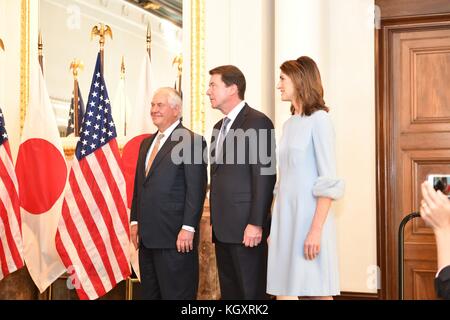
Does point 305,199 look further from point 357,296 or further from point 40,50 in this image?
point 40,50

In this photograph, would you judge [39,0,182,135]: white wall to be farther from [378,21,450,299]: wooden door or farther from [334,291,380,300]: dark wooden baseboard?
[334,291,380,300]: dark wooden baseboard

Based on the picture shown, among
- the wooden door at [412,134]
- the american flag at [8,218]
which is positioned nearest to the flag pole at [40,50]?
the american flag at [8,218]

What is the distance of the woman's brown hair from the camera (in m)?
4.00

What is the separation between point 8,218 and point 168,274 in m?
2.14

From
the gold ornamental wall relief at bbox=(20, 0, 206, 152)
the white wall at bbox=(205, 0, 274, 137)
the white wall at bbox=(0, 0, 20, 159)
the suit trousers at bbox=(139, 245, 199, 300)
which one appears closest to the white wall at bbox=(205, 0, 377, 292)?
the white wall at bbox=(205, 0, 274, 137)

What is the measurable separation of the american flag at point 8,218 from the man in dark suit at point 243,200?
7.82 feet

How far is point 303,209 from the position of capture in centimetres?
397

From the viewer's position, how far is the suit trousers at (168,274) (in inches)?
179

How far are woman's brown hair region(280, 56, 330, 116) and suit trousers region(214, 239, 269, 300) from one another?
0.87 meters
